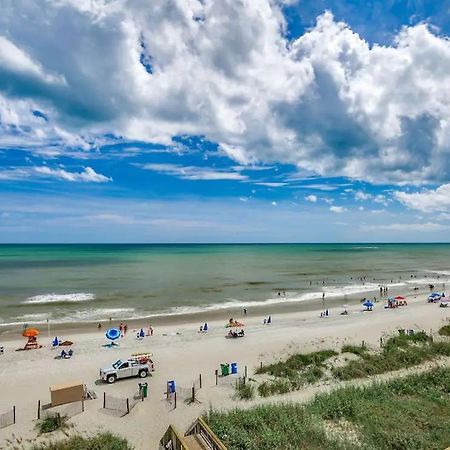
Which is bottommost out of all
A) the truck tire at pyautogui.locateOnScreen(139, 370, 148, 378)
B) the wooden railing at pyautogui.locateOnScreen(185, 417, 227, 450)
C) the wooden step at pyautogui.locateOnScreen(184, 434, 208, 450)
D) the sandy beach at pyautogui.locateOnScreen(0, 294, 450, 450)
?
the sandy beach at pyautogui.locateOnScreen(0, 294, 450, 450)

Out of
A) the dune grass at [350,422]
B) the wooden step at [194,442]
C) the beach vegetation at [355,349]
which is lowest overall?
the beach vegetation at [355,349]

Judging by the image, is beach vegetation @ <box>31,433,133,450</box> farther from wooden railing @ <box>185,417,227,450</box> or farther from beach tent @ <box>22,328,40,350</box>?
beach tent @ <box>22,328,40,350</box>

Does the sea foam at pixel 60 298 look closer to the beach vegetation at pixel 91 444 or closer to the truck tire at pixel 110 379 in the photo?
the truck tire at pixel 110 379

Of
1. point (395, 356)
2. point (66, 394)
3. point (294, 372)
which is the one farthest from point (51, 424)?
point (395, 356)

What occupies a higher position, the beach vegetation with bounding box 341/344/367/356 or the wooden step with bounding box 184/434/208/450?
the wooden step with bounding box 184/434/208/450

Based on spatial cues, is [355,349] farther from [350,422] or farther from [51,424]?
[51,424]

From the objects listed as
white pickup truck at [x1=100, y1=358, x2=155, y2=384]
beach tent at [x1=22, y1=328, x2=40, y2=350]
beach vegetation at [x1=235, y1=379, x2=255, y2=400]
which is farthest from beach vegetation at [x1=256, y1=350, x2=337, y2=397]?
beach tent at [x1=22, y1=328, x2=40, y2=350]

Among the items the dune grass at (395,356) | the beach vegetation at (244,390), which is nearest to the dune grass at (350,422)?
the beach vegetation at (244,390)
